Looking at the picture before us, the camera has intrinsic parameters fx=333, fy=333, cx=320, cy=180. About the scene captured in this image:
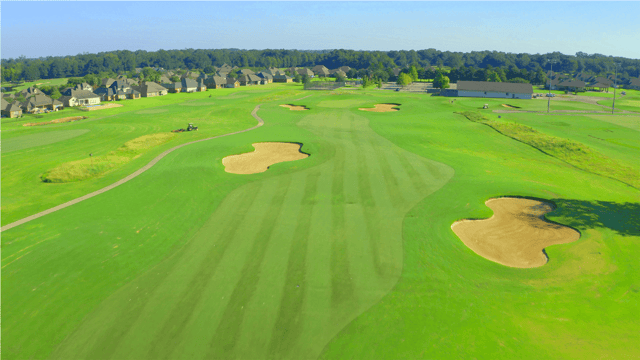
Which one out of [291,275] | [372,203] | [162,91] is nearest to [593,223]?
[372,203]

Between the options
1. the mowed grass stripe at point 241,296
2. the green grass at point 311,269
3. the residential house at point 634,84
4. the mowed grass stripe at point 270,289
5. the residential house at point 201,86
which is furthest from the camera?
the residential house at point 634,84

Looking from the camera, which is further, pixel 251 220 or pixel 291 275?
pixel 251 220

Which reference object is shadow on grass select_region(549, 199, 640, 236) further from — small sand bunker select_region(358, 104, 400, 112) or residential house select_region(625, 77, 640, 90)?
residential house select_region(625, 77, 640, 90)

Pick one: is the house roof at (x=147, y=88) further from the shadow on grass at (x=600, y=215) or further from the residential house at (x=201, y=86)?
the shadow on grass at (x=600, y=215)

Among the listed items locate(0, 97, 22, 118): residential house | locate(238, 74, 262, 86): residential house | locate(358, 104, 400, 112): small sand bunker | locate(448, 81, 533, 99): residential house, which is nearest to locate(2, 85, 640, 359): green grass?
locate(358, 104, 400, 112): small sand bunker

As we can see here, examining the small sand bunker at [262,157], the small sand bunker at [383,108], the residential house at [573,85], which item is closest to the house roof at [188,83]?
the small sand bunker at [383,108]

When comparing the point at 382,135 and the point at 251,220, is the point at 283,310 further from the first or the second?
the point at 382,135

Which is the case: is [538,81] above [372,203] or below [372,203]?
above
